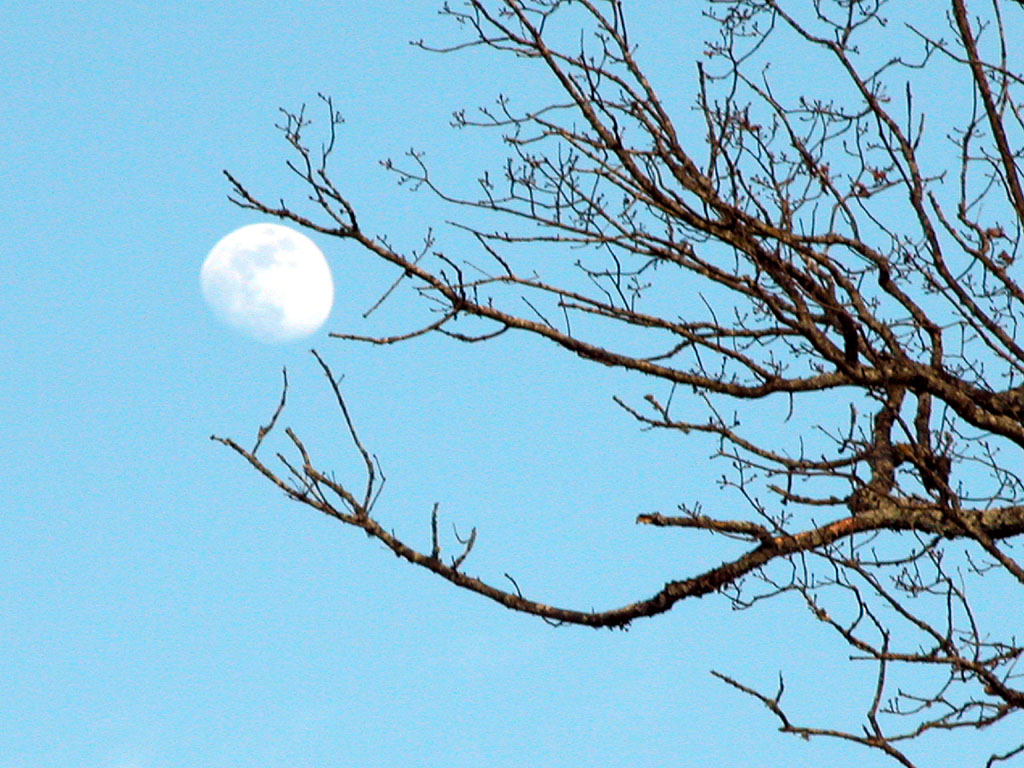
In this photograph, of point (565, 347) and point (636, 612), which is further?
point (636, 612)

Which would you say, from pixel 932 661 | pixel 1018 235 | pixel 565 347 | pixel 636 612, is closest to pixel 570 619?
pixel 636 612

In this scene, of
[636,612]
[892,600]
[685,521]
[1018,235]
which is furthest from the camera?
[636,612]

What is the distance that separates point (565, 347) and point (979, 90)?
2037 millimetres

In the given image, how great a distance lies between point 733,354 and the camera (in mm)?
5711

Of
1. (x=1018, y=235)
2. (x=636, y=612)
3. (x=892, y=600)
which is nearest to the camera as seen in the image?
(x=892, y=600)

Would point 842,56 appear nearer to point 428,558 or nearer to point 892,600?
point 892,600

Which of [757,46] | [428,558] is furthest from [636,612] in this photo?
[757,46]

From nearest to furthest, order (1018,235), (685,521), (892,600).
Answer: (892,600), (1018,235), (685,521)

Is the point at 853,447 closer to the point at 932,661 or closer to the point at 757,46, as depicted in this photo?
the point at 932,661

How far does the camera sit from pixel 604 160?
550 centimetres

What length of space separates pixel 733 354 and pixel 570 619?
142cm

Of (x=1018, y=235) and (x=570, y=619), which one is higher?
(x=1018, y=235)

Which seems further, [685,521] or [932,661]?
[685,521]

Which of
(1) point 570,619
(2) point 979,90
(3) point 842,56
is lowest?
(1) point 570,619
